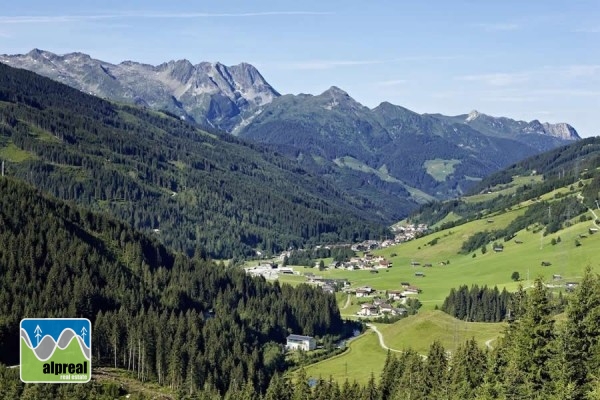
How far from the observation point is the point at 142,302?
148000 millimetres

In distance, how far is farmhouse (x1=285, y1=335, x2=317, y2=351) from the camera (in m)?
161

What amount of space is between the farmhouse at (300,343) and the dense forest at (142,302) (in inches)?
116

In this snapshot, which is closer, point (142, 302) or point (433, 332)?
point (142, 302)

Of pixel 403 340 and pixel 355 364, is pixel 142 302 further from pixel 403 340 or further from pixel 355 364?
pixel 403 340

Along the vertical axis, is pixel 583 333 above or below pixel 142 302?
→ above

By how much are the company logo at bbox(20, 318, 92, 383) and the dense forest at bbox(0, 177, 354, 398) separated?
78868mm

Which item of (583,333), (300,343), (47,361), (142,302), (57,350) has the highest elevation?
(57,350)

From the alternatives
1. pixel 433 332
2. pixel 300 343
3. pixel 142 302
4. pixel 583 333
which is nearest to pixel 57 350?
pixel 583 333

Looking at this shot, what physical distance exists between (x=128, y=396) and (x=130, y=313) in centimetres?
4610

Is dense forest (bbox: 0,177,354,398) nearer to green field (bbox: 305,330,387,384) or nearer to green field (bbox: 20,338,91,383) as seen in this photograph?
green field (bbox: 305,330,387,384)

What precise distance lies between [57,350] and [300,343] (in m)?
138

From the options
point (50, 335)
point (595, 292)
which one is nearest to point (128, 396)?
point (595, 292)

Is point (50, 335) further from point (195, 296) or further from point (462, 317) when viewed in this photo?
point (462, 317)

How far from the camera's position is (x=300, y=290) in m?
198
